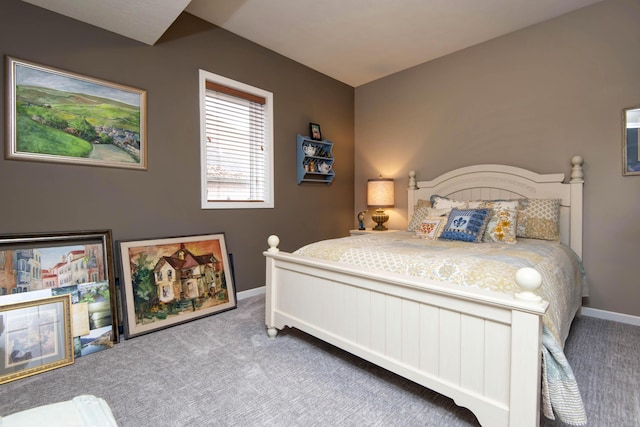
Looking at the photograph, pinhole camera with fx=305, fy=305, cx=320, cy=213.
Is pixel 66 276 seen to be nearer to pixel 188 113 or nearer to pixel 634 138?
pixel 188 113

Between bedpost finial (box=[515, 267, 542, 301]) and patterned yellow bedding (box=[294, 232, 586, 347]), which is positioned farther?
patterned yellow bedding (box=[294, 232, 586, 347])

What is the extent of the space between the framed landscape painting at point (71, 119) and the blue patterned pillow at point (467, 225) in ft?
8.34

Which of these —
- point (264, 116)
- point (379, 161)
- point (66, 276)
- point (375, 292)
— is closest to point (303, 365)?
point (375, 292)

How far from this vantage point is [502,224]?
2.37 metres

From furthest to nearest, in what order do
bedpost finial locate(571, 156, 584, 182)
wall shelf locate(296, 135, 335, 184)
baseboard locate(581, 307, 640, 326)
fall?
wall shelf locate(296, 135, 335, 184)
bedpost finial locate(571, 156, 584, 182)
baseboard locate(581, 307, 640, 326)

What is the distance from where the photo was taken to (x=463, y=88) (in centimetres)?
337

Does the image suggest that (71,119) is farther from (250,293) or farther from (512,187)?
(512,187)

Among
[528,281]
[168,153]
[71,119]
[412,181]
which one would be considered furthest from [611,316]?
[71,119]

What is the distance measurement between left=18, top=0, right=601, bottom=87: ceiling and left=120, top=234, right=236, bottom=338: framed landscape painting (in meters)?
1.65

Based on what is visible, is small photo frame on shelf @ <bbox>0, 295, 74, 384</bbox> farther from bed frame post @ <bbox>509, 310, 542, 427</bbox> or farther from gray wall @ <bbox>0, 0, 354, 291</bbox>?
bed frame post @ <bbox>509, 310, 542, 427</bbox>

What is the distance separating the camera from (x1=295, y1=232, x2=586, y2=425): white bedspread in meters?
1.16

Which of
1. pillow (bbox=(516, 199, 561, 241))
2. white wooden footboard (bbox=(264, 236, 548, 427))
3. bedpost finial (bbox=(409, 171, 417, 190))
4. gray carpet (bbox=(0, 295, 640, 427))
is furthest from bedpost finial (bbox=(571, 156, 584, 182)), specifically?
white wooden footboard (bbox=(264, 236, 548, 427))

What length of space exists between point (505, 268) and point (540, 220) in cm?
152

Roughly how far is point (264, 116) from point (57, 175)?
1.93 m
